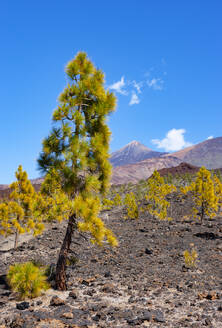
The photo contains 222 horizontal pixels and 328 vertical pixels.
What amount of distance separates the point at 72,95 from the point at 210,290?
25.2 ft

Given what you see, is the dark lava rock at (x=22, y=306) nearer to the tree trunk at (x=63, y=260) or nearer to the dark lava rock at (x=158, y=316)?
the tree trunk at (x=63, y=260)

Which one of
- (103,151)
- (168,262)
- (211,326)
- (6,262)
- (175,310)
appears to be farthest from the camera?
(6,262)

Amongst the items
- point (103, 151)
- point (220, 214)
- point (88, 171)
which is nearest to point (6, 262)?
point (88, 171)

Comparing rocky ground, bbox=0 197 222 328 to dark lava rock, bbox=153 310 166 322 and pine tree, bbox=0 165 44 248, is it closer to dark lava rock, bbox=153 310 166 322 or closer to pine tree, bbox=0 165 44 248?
dark lava rock, bbox=153 310 166 322

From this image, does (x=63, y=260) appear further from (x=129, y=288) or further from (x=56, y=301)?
(x=129, y=288)

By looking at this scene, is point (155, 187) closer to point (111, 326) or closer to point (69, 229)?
point (69, 229)

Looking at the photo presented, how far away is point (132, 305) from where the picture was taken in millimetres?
7051

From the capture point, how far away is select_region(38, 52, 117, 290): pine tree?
782cm

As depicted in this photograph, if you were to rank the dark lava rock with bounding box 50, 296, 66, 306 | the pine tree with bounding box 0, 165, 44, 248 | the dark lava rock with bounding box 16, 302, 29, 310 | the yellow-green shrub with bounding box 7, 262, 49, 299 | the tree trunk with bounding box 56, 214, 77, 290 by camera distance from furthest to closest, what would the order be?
1. the pine tree with bounding box 0, 165, 44, 248
2. the tree trunk with bounding box 56, 214, 77, 290
3. the yellow-green shrub with bounding box 7, 262, 49, 299
4. the dark lava rock with bounding box 50, 296, 66, 306
5. the dark lava rock with bounding box 16, 302, 29, 310

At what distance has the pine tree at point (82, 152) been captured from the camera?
782 centimetres

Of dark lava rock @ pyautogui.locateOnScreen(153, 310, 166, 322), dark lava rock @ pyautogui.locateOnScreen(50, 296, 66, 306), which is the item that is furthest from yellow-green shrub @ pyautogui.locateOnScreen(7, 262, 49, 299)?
dark lava rock @ pyautogui.locateOnScreen(153, 310, 166, 322)

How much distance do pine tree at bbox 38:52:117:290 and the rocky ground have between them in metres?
1.05

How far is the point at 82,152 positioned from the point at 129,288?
15.3ft

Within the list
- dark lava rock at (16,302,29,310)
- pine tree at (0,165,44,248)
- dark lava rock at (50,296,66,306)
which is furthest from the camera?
pine tree at (0,165,44,248)
